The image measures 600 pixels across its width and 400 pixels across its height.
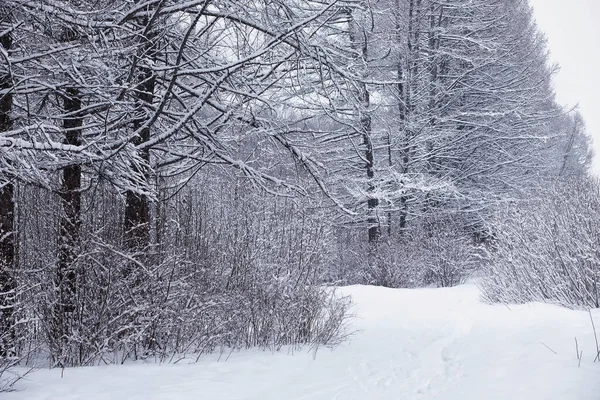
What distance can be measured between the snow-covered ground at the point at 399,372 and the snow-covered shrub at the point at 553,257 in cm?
57

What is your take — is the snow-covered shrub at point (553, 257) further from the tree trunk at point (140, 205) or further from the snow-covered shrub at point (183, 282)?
the tree trunk at point (140, 205)

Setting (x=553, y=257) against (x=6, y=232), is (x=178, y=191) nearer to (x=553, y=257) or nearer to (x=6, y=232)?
(x=6, y=232)

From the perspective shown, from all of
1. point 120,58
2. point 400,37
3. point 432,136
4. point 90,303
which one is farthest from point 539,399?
point 400,37

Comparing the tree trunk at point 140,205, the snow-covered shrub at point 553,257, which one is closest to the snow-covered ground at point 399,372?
the snow-covered shrub at point 553,257

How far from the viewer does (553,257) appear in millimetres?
6852

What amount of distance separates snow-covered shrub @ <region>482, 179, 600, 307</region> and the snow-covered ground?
57 cm

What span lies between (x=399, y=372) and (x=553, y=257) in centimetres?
351

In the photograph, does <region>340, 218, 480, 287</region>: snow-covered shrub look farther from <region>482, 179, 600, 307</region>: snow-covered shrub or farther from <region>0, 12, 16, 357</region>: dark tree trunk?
<region>0, 12, 16, 357</region>: dark tree trunk

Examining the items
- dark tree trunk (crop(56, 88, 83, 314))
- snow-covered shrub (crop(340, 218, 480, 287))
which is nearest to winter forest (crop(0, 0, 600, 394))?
dark tree trunk (crop(56, 88, 83, 314))

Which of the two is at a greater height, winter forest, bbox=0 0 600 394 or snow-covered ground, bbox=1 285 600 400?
winter forest, bbox=0 0 600 394

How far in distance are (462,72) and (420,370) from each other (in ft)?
39.6

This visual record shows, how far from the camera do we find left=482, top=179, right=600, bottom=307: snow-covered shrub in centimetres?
612

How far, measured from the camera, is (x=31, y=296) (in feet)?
14.1

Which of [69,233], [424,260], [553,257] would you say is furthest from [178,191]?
[424,260]
